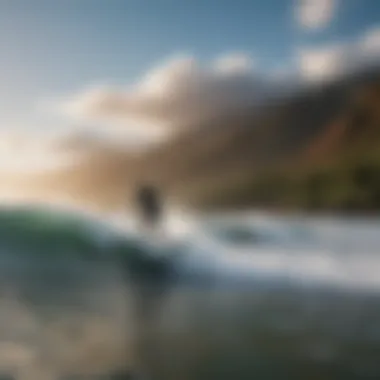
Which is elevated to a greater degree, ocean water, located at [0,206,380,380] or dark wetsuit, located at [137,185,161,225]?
dark wetsuit, located at [137,185,161,225]

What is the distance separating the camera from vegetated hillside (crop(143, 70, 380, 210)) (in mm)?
1372

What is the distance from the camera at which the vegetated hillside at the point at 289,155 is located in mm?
1372

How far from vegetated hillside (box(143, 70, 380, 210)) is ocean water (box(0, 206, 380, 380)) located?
2.1 inches

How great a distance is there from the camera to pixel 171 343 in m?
1.31

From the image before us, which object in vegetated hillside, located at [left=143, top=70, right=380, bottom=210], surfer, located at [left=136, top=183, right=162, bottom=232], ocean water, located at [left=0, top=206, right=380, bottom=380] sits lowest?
ocean water, located at [left=0, top=206, right=380, bottom=380]

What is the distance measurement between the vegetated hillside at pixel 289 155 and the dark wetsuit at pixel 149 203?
3cm

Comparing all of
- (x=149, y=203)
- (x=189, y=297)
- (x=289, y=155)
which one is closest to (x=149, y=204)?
(x=149, y=203)

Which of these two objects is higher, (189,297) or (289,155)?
(289,155)

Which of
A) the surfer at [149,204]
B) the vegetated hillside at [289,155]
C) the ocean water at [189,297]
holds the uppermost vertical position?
the vegetated hillside at [289,155]

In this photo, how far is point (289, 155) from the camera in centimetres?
139

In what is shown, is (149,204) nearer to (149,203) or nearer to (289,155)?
(149,203)

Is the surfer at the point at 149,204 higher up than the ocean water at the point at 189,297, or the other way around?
the surfer at the point at 149,204

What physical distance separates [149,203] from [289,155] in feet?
1.09

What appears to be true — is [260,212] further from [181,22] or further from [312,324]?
[181,22]
